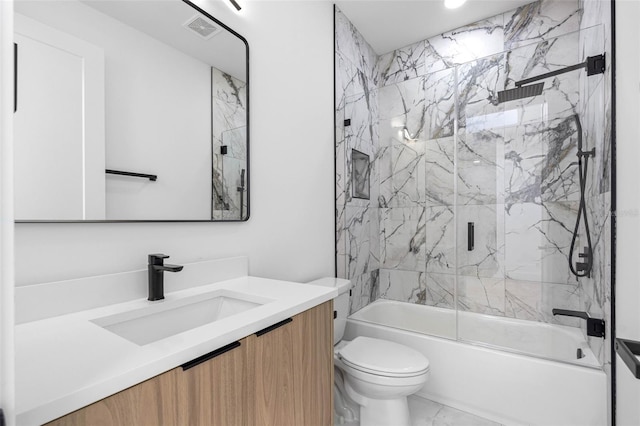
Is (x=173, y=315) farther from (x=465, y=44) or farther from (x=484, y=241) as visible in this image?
(x=465, y=44)

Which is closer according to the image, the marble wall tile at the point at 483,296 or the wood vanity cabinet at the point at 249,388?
the wood vanity cabinet at the point at 249,388

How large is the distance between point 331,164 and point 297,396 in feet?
5.17

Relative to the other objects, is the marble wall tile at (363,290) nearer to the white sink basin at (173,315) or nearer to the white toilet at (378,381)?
the white toilet at (378,381)

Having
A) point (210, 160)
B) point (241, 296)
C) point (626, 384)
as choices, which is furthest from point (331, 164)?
point (626, 384)

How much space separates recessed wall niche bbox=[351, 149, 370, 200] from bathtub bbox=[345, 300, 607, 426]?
40.5 inches

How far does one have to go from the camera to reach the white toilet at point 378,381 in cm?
151

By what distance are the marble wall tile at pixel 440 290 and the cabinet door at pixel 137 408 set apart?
2098mm

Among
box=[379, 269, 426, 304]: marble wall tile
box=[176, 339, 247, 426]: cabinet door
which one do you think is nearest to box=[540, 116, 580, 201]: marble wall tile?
box=[379, 269, 426, 304]: marble wall tile

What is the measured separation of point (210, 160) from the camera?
1.36m

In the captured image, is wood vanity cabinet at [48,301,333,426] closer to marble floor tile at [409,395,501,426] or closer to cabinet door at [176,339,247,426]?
cabinet door at [176,339,247,426]

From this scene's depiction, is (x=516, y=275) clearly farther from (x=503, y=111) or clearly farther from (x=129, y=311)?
(x=129, y=311)

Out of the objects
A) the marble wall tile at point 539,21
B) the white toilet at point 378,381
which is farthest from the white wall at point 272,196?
the marble wall tile at point 539,21

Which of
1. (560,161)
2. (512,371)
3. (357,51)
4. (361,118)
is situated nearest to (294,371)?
(512,371)

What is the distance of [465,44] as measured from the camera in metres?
2.65
